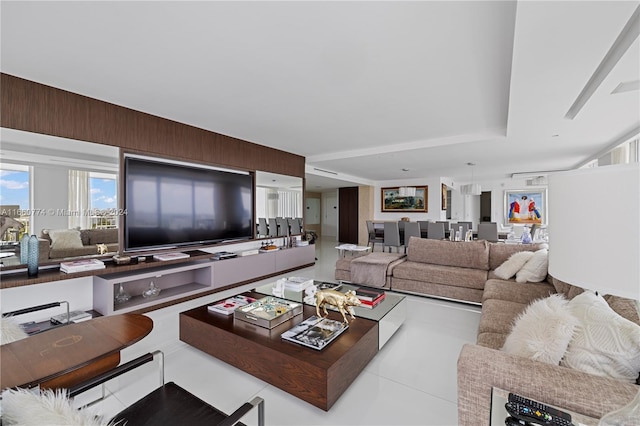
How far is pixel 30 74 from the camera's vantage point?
248 centimetres

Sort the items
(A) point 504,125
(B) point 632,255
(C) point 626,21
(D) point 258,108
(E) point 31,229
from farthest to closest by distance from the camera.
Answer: (A) point 504,125 < (D) point 258,108 < (E) point 31,229 < (C) point 626,21 < (B) point 632,255

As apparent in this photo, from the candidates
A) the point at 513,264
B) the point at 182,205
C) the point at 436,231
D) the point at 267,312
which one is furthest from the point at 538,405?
the point at 436,231

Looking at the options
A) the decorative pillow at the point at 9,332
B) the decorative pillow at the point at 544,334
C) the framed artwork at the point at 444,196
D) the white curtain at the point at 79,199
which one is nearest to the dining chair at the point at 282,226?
the white curtain at the point at 79,199

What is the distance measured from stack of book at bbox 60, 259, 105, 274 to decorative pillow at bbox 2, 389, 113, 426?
252 cm

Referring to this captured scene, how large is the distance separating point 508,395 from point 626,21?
2.02 meters

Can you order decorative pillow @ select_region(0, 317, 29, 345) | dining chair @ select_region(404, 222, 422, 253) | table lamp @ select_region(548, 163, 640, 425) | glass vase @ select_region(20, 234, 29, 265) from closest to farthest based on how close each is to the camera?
table lamp @ select_region(548, 163, 640, 425) → decorative pillow @ select_region(0, 317, 29, 345) → glass vase @ select_region(20, 234, 29, 265) → dining chair @ select_region(404, 222, 422, 253)

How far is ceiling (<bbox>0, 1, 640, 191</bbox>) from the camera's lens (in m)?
1.66

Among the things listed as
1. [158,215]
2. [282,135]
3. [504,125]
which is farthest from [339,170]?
[158,215]

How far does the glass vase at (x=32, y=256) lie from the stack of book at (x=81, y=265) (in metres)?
0.21

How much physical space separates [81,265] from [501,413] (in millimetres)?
3585

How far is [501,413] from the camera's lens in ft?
3.37

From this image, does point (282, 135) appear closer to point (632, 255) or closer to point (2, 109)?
point (2, 109)

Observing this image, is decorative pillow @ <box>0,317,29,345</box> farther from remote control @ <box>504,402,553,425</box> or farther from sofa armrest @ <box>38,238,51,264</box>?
remote control @ <box>504,402,553,425</box>

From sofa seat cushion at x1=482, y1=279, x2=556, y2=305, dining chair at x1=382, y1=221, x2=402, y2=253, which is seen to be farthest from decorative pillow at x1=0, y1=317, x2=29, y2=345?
dining chair at x1=382, y1=221, x2=402, y2=253
